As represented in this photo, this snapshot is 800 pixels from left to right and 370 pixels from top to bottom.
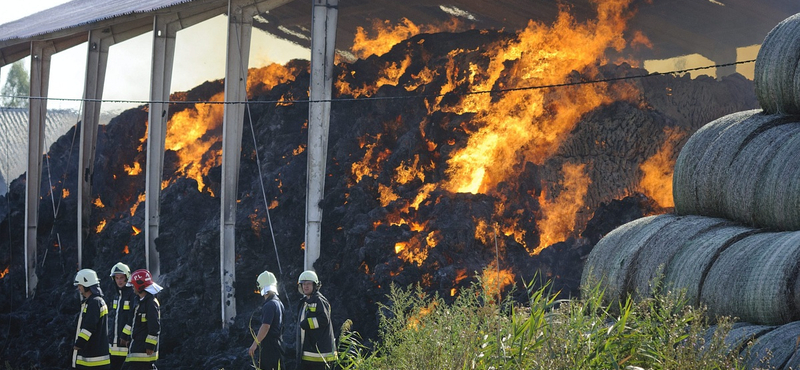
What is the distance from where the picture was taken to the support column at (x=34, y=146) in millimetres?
21391

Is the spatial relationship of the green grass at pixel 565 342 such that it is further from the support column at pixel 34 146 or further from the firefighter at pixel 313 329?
the support column at pixel 34 146

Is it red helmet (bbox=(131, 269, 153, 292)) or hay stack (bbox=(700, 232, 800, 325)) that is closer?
hay stack (bbox=(700, 232, 800, 325))

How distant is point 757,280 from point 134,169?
20.7 meters

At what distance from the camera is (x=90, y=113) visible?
67.8 feet

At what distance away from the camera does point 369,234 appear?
618 inches

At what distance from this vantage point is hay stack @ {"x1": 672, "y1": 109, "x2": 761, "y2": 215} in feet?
27.9

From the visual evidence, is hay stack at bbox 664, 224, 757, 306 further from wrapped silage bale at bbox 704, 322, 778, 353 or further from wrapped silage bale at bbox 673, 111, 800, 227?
wrapped silage bale at bbox 704, 322, 778, 353

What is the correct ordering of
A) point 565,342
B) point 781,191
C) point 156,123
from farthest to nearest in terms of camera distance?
1. point 156,123
2. point 781,191
3. point 565,342

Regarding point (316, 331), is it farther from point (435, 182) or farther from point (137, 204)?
point (137, 204)

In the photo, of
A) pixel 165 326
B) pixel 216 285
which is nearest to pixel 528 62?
pixel 216 285

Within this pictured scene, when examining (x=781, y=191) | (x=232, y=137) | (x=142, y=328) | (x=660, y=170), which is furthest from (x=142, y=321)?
(x=660, y=170)

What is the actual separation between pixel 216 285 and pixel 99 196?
26.3ft

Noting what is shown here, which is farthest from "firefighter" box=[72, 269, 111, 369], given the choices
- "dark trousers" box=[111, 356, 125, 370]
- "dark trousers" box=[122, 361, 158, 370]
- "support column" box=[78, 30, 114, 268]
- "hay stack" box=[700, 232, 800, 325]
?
"support column" box=[78, 30, 114, 268]

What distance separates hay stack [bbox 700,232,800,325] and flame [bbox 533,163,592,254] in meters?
8.64
